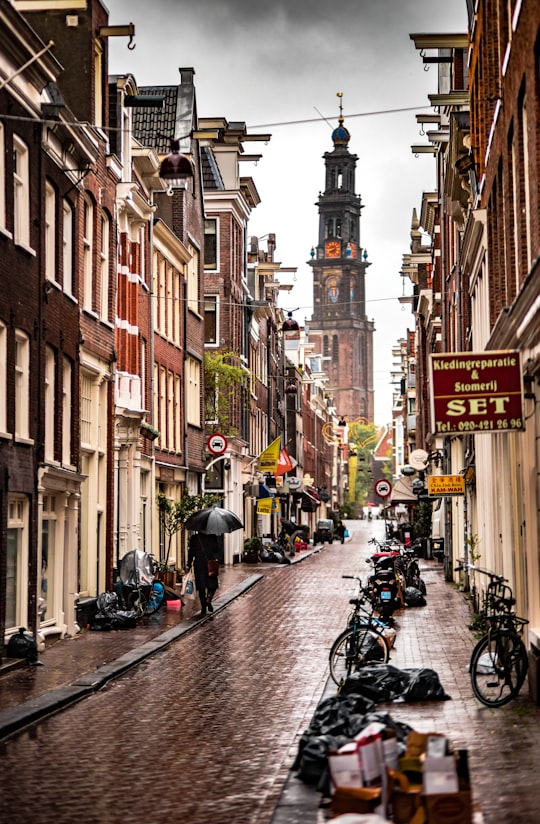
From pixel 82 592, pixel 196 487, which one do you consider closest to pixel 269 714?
pixel 82 592

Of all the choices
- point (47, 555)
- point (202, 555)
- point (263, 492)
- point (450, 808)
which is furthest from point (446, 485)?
point (263, 492)

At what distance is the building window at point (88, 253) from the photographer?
24.6 metres

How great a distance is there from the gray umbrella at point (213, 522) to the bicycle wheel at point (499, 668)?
12550 millimetres

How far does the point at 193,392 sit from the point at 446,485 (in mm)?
13274

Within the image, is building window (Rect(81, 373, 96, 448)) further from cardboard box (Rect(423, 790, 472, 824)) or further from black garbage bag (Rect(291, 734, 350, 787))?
cardboard box (Rect(423, 790, 472, 824))

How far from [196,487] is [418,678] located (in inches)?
1147

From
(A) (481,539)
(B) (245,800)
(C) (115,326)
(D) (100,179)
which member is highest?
(D) (100,179)

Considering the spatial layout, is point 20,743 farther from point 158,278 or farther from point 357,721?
point 158,278

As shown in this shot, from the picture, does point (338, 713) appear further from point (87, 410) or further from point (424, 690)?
point (87, 410)

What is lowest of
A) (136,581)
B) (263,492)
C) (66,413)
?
(136,581)

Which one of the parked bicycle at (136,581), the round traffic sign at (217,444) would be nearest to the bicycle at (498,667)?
the parked bicycle at (136,581)

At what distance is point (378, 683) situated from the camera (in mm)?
14695

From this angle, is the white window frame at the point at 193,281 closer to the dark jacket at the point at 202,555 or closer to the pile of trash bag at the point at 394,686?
the dark jacket at the point at 202,555

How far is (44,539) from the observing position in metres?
21.0
